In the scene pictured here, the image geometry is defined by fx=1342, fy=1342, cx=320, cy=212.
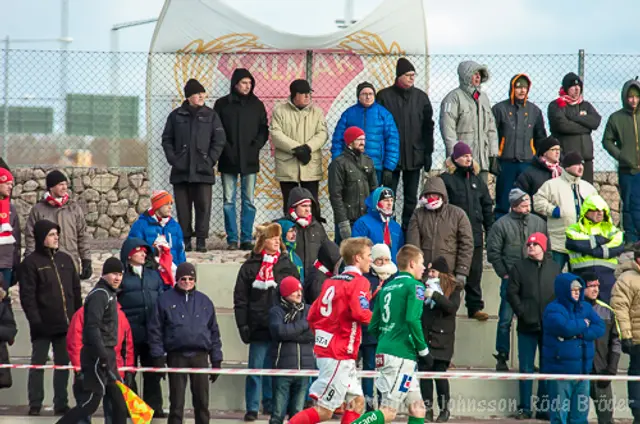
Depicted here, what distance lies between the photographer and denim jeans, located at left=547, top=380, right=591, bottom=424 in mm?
12836

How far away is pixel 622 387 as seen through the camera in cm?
1365

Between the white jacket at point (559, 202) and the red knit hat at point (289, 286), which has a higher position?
the white jacket at point (559, 202)

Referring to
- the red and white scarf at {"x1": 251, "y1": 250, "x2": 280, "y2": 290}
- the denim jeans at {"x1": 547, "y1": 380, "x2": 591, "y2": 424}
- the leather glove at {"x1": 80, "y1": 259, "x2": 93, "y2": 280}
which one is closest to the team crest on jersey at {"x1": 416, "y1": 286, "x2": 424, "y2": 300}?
the red and white scarf at {"x1": 251, "y1": 250, "x2": 280, "y2": 290}

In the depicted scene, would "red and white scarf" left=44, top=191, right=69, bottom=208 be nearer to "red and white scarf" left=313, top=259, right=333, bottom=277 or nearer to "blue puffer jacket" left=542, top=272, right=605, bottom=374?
"red and white scarf" left=313, top=259, right=333, bottom=277

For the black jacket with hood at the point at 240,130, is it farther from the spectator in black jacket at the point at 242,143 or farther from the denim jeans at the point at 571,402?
the denim jeans at the point at 571,402

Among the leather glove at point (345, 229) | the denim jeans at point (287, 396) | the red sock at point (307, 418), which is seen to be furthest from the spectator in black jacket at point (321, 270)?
the red sock at point (307, 418)

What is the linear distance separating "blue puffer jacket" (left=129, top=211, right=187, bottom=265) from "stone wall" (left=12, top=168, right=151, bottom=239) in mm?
5136

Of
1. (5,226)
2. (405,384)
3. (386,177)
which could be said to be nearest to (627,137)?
(386,177)

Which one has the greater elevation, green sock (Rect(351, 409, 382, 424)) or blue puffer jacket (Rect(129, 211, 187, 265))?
blue puffer jacket (Rect(129, 211, 187, 265))

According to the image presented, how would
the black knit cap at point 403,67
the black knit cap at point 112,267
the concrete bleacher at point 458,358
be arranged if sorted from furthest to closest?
the black knit cap at point 403,67, the concrete bleacher at point 458,358, the black knit cap at point 112,267

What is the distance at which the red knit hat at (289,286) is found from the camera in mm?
12617

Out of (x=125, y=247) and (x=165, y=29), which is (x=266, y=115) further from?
(x=125, y=247)

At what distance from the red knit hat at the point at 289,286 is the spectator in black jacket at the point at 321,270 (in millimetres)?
549

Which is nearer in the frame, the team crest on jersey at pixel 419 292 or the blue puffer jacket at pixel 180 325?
the team crest on jersey at pixel 419 292
